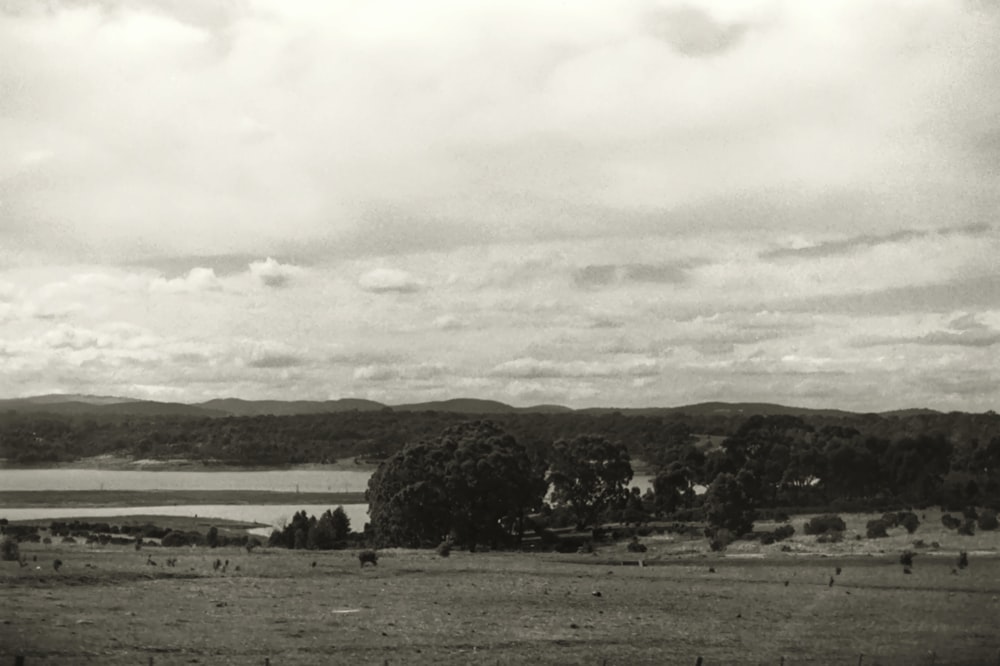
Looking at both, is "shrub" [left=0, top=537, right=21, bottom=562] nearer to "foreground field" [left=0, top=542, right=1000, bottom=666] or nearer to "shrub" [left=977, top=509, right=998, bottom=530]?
"foreground field" [left=0, top=542, right=1000, bottom=666]

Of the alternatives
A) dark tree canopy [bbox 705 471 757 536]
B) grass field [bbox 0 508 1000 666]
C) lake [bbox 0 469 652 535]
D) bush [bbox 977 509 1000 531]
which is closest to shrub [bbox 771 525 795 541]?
dark tree canopy [bbox 705 471 757 536]

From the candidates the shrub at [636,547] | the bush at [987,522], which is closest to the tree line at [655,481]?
the shrub at [636,547]

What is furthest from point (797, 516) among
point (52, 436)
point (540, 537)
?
point (52, 436)

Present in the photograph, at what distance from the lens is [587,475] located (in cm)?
9438

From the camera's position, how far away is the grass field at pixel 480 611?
89.8 feet

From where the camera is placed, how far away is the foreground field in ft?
89.7

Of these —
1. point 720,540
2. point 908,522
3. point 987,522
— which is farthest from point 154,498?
point 987,522

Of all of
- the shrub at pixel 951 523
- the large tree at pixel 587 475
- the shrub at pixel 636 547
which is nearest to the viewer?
the shrub at pixel 951 523

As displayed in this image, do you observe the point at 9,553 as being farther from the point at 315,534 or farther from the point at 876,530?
the point at 876,530

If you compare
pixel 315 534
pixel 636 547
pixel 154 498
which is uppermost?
pixel 315 534

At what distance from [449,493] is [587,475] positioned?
2285cm

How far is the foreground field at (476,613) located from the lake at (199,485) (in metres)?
50.3

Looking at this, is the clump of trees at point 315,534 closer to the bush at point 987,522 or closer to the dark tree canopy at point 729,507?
the dark tree canopy at point 729,507

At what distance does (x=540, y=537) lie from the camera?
87.1 m
